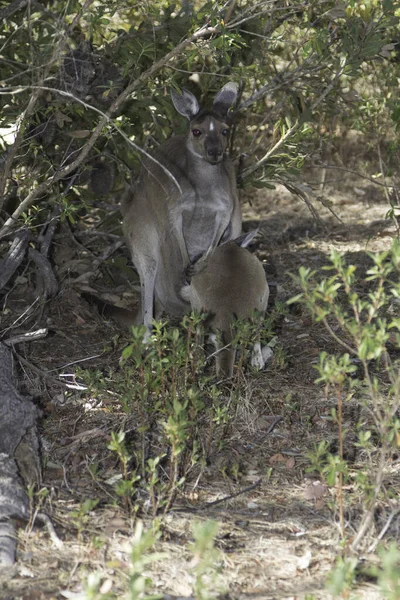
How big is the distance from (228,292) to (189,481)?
1193mm

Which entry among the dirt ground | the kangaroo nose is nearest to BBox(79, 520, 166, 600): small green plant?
the dirt ground

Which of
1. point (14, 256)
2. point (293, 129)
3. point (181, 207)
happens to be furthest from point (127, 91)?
point (14, 256)

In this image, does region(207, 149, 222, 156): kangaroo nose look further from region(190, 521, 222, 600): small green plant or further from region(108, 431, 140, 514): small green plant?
region(190, 521, 222, 600): small green plant

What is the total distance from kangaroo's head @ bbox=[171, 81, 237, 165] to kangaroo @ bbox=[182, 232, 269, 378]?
22.1 inches

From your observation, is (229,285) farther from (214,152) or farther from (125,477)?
(125,477)

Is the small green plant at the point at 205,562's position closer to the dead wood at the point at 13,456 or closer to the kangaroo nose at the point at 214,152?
the dead wood at the point at 13,456

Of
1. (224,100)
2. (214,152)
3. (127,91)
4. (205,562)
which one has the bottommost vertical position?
(205,562)

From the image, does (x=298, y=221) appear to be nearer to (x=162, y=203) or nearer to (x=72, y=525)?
(x=162, y=203)

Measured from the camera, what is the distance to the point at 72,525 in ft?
9.86

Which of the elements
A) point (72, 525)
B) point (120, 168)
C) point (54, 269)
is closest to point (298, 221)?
point (120, 168)

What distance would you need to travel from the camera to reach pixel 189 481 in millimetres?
3338

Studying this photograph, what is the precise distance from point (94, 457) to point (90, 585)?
56.0 inches

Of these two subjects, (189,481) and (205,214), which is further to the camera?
(205,214)

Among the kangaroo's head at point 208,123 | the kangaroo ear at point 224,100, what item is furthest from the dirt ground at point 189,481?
the kangaroo ear at point 224,100
